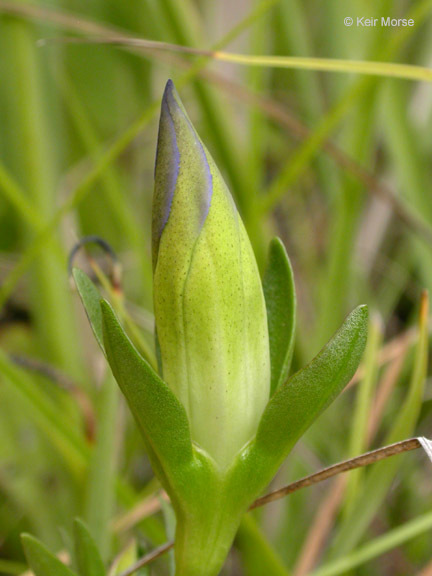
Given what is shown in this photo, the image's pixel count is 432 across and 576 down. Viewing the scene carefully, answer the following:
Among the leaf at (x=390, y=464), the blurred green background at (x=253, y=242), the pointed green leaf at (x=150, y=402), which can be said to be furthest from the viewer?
the blurred green background at (x=253, y=242)

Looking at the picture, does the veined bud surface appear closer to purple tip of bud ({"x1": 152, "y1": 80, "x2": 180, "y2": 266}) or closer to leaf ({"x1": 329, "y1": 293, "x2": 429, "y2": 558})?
purple tip of bud ({"x1": 152, "y1": 80, "x2": 180, "y2": 266})

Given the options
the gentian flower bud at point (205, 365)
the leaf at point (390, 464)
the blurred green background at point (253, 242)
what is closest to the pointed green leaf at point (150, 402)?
the gentian flower bud at point (205, 365)

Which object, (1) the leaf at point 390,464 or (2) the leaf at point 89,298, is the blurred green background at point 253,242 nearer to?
(1) the leaf at point 390,464

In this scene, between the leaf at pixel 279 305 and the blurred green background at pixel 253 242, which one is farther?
the blurred green background at pixel 253 242

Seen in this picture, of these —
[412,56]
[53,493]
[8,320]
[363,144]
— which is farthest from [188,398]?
[412,56]

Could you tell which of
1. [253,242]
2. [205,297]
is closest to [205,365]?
[205,297]

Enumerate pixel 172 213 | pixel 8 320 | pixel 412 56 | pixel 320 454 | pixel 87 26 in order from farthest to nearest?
pixel 412 56 → pixel 8 320 → pixel 320 454 → pixel 87 26 → pixel 172 213

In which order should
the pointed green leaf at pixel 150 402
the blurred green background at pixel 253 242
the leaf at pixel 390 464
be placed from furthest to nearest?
the blurred green background at pixel 253 242 < the leaf at pixel 390 464 < the pointed green leaf at pixel 150 402

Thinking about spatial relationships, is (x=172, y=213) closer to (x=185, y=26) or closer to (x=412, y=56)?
(x=185, y=26)
